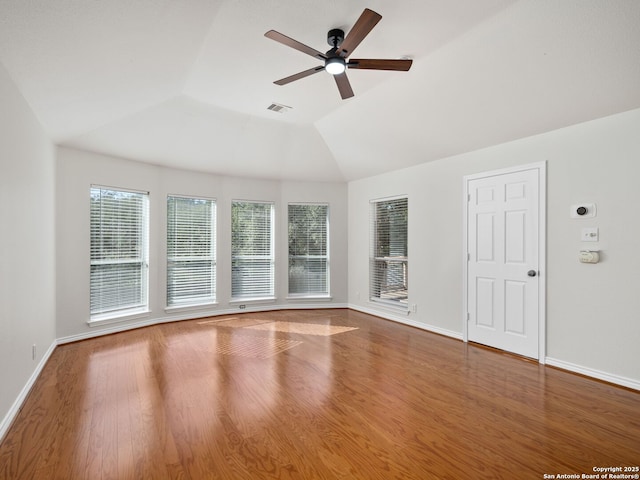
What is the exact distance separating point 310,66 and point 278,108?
1.14 m

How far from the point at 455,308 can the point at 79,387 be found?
172 inches

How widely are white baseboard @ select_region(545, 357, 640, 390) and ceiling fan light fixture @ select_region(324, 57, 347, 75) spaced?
3.64 m

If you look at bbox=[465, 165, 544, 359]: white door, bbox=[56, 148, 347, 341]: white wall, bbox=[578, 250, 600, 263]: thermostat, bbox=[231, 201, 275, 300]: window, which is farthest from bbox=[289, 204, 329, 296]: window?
bbox=[578, 250, 600, 263]: thermostat

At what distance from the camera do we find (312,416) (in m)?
2.50

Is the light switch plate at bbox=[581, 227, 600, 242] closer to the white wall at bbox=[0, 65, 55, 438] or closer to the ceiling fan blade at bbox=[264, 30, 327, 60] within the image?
the ceiling fan blade at bbox=[264, 30, 327, 60]

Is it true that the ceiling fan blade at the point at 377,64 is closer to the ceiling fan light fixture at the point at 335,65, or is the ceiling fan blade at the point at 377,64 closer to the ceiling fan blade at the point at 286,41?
the ceiling fan light fixture at the point at 335,65

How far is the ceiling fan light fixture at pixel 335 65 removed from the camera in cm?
244

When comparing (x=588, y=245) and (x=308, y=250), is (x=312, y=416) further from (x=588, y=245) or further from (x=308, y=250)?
(x=308, y=250)

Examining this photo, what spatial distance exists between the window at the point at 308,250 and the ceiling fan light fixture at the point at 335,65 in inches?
157

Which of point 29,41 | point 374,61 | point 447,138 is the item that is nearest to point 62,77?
point 29,41

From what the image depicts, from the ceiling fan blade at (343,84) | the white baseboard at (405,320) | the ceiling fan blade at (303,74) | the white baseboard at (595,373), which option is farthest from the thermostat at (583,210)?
the ceiling fan blade at (303,74)

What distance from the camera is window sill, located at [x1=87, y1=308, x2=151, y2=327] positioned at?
4.47 m

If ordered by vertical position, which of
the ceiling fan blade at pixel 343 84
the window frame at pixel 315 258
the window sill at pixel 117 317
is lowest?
the window sill at pixel 117 317

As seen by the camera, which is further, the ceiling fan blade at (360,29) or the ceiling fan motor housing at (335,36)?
the ceiling fan motor housing at (335,36)
